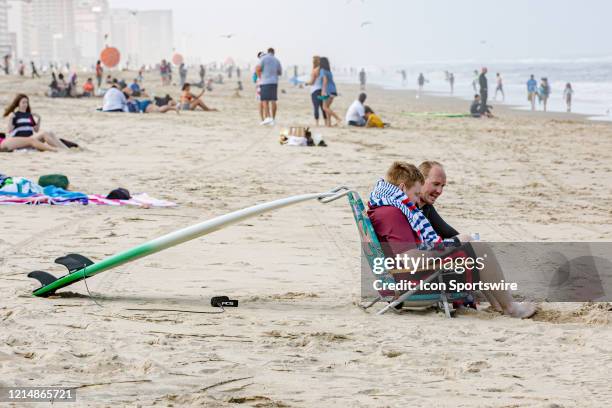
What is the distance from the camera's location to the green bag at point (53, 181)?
8.95 m

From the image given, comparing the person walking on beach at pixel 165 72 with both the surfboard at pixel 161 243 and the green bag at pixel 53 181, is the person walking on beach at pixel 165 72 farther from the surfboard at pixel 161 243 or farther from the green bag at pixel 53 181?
the surfboard at pixel 161 243

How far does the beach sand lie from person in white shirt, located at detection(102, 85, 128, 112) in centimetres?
888

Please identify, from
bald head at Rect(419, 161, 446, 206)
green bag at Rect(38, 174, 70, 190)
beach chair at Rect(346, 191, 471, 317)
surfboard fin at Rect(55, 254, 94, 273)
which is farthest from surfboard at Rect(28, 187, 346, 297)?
green bag at Rect(38, 174, 70, 190)

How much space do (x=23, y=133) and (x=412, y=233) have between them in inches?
344

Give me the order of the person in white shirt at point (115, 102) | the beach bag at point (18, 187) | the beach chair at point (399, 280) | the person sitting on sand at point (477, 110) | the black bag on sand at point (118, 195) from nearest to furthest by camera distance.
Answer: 1. the beach chair at point (399, 280)
2. the beach bag at point (18, 187)
3. the black bag on sand at point (118, 195)
4. the person in white shirt at point (115, 102)
5. the person sitting on sand at point (477, 110)

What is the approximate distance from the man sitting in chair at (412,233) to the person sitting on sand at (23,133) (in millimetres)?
8388

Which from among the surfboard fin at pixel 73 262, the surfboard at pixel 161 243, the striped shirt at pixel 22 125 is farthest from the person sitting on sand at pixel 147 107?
the surfboard at pixel 161 243

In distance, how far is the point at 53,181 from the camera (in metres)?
9.01

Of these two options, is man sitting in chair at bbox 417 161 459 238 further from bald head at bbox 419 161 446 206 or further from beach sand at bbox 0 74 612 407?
beach sand at bbox 0 74 612 407

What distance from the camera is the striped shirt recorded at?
40.5 ft

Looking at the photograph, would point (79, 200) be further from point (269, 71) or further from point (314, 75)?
point (314, 75)

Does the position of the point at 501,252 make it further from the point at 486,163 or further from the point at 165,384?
the point at 486,163

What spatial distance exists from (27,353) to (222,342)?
2.87 ft

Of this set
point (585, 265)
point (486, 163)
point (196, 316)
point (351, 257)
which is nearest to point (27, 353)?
point (196, 316)
